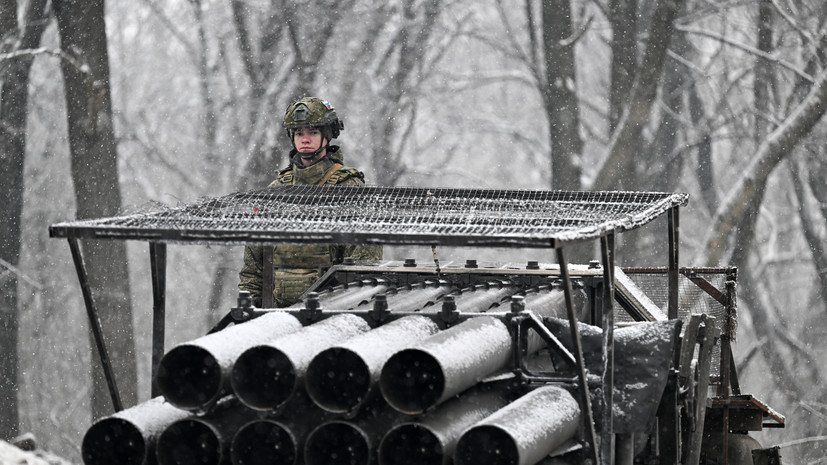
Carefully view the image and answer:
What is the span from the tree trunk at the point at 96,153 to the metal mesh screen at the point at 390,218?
28.1ft

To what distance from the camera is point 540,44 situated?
70.8 feet

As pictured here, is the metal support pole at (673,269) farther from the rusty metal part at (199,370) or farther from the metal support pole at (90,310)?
the metal support pole at (90,310)

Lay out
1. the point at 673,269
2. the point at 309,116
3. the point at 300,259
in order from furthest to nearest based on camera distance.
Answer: the point at 309,116 < the point at 300,259 < the point at 673,269

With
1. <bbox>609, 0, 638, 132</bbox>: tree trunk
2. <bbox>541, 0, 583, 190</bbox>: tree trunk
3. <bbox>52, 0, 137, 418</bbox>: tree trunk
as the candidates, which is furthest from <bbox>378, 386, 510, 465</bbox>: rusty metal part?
<bbox>609, 0, 638, 132</bbox>: tree trunk

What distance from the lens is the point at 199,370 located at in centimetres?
476

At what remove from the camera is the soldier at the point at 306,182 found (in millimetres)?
8195

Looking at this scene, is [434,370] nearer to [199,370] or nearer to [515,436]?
[515,436]

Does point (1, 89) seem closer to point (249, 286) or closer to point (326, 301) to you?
point (249, 286)

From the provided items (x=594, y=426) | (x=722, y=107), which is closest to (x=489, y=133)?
(x=722, y=107)

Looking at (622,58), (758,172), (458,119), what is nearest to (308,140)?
(758,172)

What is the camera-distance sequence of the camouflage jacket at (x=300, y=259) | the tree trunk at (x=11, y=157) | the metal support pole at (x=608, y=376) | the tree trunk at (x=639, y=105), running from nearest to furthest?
the metal support pole at (x=608, y=376)
the camouflage jacket at (x=300, y=259)
the tree trunk at (x=11, y=157)
the tree trunk at (x=639, y=105)

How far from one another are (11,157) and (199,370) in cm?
1261

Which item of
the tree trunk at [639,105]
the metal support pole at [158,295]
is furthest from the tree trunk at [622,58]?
the metal support pole at [158,295]

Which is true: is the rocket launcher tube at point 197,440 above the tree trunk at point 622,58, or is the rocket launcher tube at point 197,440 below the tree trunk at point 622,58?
below
